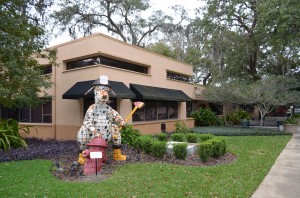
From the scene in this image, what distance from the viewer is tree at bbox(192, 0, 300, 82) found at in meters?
17.8

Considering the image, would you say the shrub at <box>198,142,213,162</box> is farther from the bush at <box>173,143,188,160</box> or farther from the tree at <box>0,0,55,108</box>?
the tree at <box>0,0,55,108</box>

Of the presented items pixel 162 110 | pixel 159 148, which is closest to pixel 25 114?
pixel 162 110

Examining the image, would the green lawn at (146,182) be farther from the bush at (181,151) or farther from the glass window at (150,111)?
the glass window at (150,111)

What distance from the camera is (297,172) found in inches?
286

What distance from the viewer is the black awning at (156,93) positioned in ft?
47.9

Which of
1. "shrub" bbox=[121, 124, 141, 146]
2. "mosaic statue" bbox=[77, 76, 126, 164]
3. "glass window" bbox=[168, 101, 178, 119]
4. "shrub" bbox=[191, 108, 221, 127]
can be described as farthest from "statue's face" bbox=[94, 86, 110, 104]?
"shrub" bbox=[191, 108, 221, 127]

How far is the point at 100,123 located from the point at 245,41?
1808 cm

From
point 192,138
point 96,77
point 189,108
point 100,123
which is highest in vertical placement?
point 96,77

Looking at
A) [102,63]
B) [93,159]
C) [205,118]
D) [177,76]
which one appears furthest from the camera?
[205,118]

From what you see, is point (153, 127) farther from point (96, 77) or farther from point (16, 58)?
point (16, 58)

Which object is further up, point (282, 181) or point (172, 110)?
point (172, 110)

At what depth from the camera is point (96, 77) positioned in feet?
42.3

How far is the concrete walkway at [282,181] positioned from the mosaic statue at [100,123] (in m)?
4.32

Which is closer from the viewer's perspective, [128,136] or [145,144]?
[145,144]
